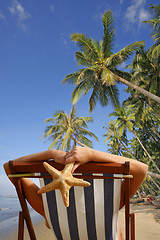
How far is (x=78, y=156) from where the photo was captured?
904 millimetres

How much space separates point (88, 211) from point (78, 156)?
18.6 inches

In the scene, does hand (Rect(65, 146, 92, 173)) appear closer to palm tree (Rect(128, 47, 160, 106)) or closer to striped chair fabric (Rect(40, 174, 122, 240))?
striped chair fabric (Rect(40, 174, 122, 240))

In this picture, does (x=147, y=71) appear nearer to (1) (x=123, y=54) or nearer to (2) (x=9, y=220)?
(1) (x=123, y=54)

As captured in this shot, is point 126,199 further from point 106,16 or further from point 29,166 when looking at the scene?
point 106,16

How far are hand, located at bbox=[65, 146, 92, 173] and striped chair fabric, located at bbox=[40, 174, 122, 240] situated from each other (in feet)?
0.79

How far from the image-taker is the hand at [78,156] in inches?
35.1

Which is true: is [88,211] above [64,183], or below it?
below

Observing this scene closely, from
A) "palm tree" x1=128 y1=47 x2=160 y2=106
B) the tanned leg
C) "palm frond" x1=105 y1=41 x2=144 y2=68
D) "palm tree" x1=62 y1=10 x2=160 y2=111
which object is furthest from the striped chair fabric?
"palm tree" x1=128 y1=47 x2=160 y2=106

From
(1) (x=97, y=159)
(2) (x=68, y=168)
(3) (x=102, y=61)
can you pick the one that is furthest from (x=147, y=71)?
(2) (x=68, y=168)

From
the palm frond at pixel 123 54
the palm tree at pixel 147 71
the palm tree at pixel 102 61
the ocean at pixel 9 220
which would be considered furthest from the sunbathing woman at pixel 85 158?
the palm tree at pixel 147 71

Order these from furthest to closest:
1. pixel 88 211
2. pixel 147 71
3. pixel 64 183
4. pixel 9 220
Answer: pixel 147 71, pixel 9 220, pixel 88 211, pixel 64 183

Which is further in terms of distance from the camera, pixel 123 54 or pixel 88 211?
pixel 123 54

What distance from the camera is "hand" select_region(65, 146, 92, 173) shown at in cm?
89

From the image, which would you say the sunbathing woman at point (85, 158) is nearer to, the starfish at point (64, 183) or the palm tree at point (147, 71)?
the starfish at point (64, 183)
